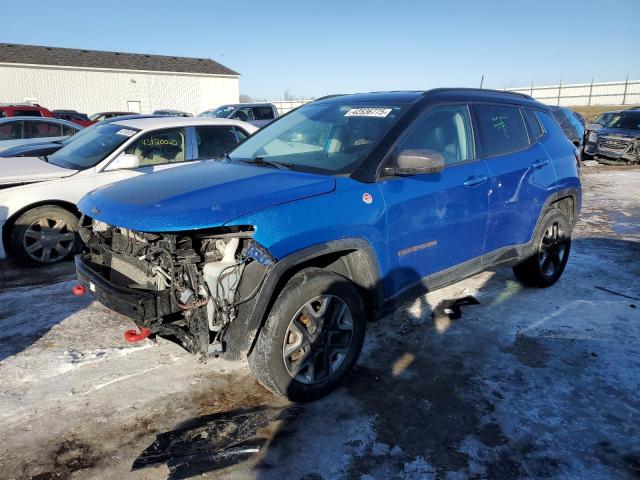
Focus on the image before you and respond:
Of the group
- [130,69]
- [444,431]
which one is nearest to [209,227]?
[444,431]

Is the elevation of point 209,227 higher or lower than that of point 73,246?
higher

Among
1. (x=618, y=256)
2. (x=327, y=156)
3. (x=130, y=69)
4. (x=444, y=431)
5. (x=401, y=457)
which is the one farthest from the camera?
(x=130, y=69)

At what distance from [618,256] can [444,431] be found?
473 centimetres

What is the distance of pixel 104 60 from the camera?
35.4 m

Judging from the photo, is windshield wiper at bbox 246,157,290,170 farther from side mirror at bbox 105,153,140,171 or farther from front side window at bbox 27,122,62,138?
front side window at bbox 27,122,62,138

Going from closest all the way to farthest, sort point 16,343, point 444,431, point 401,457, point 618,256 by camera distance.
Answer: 1. point 401,457
2. point 444,431
3. point 16,343
4. point 618,256

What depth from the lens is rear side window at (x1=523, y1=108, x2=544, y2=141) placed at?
4.69 meters

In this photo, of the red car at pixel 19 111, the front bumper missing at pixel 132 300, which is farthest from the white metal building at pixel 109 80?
the front bumper missing at pixel 132 300

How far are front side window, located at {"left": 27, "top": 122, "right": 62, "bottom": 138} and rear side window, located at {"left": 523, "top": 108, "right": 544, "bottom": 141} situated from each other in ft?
35.9

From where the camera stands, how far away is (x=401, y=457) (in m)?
2.66

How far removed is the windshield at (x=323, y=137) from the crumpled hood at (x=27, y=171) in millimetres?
2782

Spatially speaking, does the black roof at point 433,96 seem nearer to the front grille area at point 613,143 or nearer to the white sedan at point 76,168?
the white sedan at point 76,168

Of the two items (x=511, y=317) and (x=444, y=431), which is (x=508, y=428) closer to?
(x=444, y=431)

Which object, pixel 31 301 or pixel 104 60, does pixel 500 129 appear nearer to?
pixel 31 301
